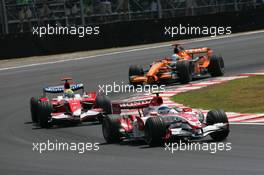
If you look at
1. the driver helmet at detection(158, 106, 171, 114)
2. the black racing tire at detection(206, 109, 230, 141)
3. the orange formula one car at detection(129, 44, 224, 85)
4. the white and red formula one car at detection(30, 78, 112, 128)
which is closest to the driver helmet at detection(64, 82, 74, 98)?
the white and red formula one car at detection(30, 78, 112, 128)

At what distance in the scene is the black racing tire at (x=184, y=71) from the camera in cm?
2542

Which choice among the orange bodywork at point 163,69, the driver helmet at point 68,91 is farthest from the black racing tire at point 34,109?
the orange bodywork at point 163,69

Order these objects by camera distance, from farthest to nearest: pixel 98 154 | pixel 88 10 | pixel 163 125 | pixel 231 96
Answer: pixel 88 10, pixel 231 96, pixel 163 125, pixel 98 154

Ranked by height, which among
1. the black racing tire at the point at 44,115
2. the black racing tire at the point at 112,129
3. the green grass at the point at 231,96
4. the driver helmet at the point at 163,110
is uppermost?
the driver helmet at the point at 163,110

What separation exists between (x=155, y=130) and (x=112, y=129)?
145 cm

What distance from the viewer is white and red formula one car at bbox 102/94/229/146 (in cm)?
1386

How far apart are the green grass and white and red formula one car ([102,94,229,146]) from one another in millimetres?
Answer: 3761

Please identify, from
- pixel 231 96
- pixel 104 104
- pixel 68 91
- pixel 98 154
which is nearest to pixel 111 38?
pixel 231 96

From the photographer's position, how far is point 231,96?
21516 mm

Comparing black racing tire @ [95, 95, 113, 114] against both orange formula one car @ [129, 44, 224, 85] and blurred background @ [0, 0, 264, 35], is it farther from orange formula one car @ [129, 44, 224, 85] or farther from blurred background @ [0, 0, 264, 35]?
blurred background @ [0, 0, 264, 35]

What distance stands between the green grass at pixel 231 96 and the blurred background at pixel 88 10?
17436mm

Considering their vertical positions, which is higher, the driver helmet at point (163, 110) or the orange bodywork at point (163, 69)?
the driver helmet at point (163, 110)

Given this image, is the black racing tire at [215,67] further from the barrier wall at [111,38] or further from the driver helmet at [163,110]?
the barrier wall at [111,38]

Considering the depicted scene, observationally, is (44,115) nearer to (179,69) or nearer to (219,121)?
(219,121)
